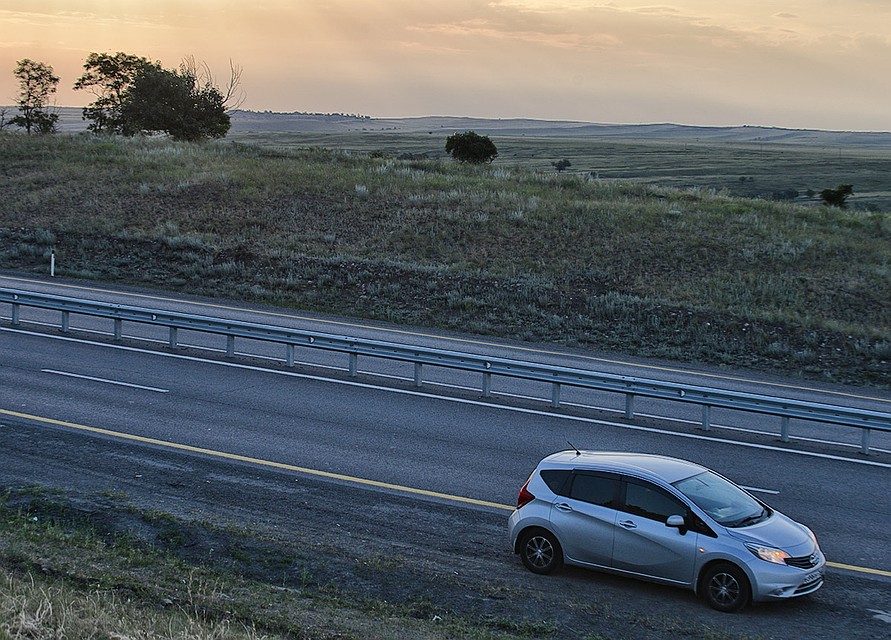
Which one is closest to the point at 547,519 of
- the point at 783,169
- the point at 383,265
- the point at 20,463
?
the point at 20,463

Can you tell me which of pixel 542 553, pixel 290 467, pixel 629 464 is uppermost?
pixel 629 464

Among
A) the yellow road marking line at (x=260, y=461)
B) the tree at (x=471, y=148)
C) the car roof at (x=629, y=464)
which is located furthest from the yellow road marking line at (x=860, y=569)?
the tree at (x=471, y=148)

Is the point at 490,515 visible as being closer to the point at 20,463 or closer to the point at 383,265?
the point at 20,463

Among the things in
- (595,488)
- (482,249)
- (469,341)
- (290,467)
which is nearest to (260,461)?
(290,467)

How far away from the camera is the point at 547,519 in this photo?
10297 millimetres

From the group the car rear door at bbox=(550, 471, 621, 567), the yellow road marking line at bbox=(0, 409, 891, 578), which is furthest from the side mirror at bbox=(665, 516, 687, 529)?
the yellow road marking line at bbox=(0, 409, 891, 578)

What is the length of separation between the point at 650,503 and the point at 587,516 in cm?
67

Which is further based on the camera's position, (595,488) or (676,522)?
(595,488)

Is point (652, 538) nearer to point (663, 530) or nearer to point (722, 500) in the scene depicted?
point (663, 530)

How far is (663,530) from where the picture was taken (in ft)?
32.2

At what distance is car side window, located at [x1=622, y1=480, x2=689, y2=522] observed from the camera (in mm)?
9875

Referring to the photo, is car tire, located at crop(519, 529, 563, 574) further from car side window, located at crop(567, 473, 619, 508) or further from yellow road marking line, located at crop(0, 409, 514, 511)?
yellow road marking line, located at crop(0, 409, 514, 511)

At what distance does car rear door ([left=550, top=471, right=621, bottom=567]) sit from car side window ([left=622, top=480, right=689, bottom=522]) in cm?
15

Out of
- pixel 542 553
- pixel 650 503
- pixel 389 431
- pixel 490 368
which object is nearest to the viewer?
pixel 650 503
